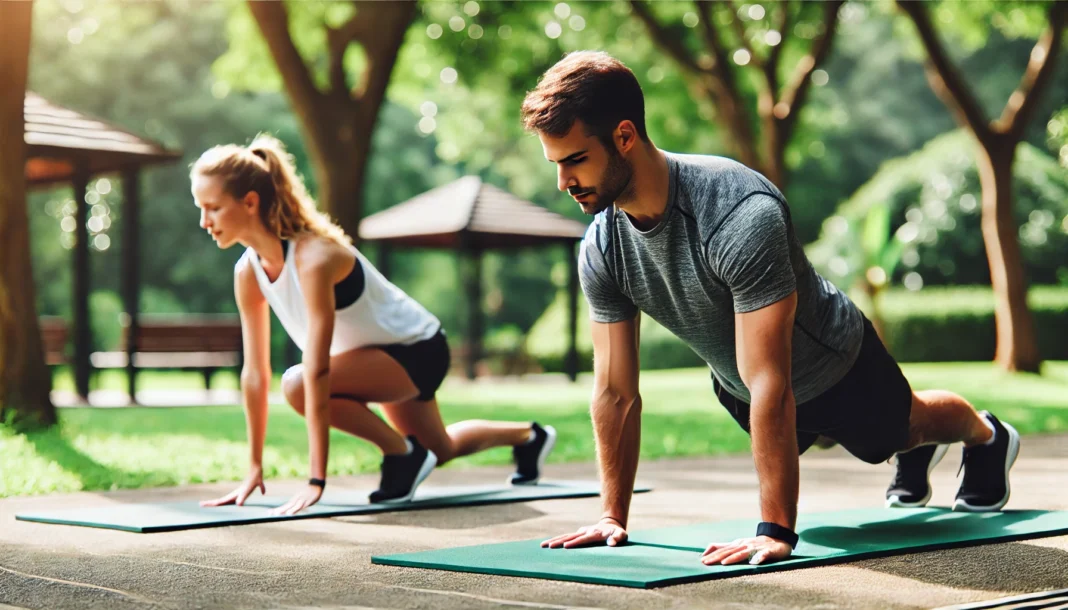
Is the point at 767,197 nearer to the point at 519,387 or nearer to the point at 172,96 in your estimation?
the point at 519,387

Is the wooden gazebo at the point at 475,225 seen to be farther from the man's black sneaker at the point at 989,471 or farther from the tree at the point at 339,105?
the man's black sneaker at the point at 989,471

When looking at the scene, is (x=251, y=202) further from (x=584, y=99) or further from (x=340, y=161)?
(x=340, y=161)

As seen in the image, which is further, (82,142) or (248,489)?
(82,142)

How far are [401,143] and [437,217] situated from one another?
75.3 feet

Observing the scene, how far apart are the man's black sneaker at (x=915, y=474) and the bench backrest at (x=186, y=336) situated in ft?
37.4

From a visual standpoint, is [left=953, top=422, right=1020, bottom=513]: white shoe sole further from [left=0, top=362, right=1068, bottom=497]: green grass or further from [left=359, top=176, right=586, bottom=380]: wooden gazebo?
[left=359, top=176, right=586, bottom=380]: wooden gazebo

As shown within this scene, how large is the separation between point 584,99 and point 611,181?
0.26 metres

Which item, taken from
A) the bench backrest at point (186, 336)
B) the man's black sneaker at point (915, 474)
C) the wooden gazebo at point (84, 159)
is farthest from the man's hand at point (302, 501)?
the bench backrest at point (186, 336)

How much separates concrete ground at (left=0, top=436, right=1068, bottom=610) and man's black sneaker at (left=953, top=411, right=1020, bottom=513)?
46 centimetres

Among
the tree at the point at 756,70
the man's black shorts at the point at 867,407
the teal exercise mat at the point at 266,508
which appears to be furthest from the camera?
the tree at the point at 756,70

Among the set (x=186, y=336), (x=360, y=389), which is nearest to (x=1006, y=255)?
(x=186, y=336)

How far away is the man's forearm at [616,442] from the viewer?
4191 mm

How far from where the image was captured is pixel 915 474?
209 inches

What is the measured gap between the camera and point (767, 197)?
150 inches
